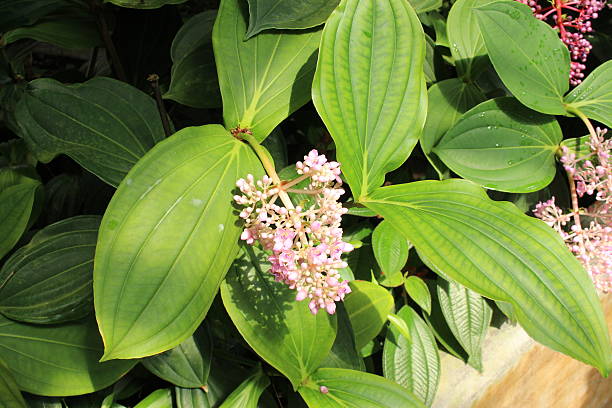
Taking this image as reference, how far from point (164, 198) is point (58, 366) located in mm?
336

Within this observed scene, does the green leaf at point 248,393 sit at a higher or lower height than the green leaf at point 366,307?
lower

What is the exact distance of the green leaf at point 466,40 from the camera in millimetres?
981

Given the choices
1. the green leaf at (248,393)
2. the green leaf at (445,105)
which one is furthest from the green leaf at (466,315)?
the green leaf at (248,393)

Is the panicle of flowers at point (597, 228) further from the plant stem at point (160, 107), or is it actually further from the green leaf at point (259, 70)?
the plant stem at point (160, 107)

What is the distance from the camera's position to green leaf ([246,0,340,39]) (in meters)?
0.70

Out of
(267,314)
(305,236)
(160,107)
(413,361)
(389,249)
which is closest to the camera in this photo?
(305,236)

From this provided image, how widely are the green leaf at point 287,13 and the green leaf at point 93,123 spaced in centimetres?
22

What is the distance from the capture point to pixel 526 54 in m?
0.91

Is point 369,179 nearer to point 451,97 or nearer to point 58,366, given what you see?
point 451,97

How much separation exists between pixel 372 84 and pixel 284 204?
22 cm

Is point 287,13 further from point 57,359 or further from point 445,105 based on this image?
point 57,359

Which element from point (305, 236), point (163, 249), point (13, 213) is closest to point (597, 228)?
point (305, 236)

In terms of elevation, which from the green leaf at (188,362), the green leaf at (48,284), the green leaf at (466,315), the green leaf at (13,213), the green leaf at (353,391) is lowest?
the green leaf at (466,315)

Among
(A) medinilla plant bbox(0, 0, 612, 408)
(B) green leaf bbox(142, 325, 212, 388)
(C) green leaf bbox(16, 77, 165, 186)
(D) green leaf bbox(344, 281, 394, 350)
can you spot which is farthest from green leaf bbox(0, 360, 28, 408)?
(D) green leaf bbox(344, 281, 394, 350)
